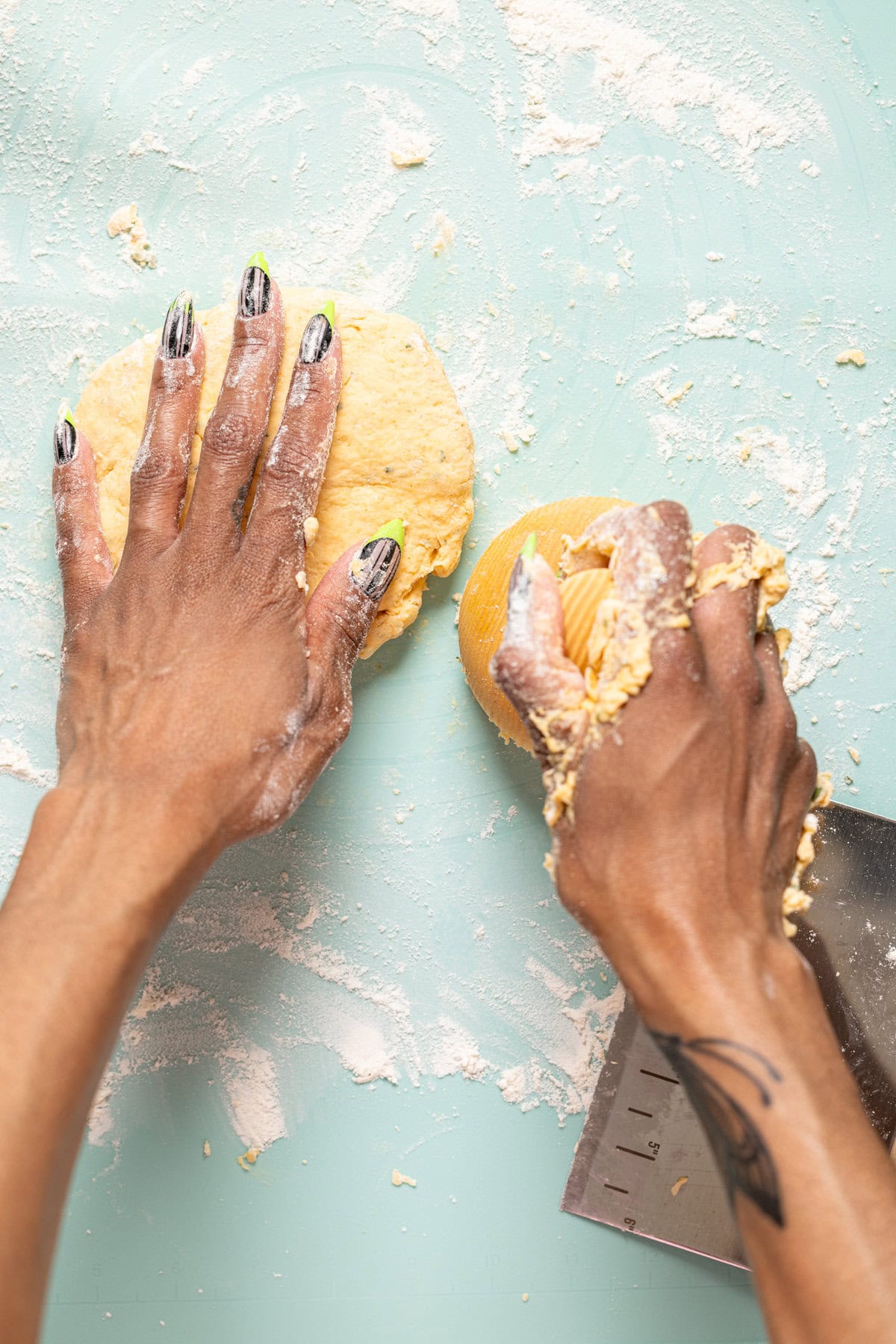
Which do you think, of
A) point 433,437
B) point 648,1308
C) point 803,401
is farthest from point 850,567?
point 648,1308

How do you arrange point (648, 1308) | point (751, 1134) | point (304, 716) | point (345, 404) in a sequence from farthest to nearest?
point (648, 1308) < point (345, 404) < point (304, 716) < point (751, 1134)

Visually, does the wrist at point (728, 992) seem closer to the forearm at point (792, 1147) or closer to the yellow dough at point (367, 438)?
the forearm at point (792, 1147)

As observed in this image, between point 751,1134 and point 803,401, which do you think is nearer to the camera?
point 751,1134

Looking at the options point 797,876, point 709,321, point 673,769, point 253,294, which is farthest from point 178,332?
point 797,876

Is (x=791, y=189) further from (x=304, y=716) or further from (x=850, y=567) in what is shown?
(x=304, y=716)

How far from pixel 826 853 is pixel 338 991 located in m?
0.86

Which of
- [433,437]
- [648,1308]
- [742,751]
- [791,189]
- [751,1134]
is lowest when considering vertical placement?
[648,1308]

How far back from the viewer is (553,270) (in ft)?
5.33

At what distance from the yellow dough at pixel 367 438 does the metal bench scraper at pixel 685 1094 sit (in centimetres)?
81

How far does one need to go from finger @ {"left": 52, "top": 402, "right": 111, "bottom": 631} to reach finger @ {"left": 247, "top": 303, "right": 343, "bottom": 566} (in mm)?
279

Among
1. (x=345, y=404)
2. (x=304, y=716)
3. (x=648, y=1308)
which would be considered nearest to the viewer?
(x=304, y=716)

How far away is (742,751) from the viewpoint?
1.01 metres

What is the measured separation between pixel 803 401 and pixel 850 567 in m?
0.31

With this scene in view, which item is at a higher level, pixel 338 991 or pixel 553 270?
pixel 553 270
